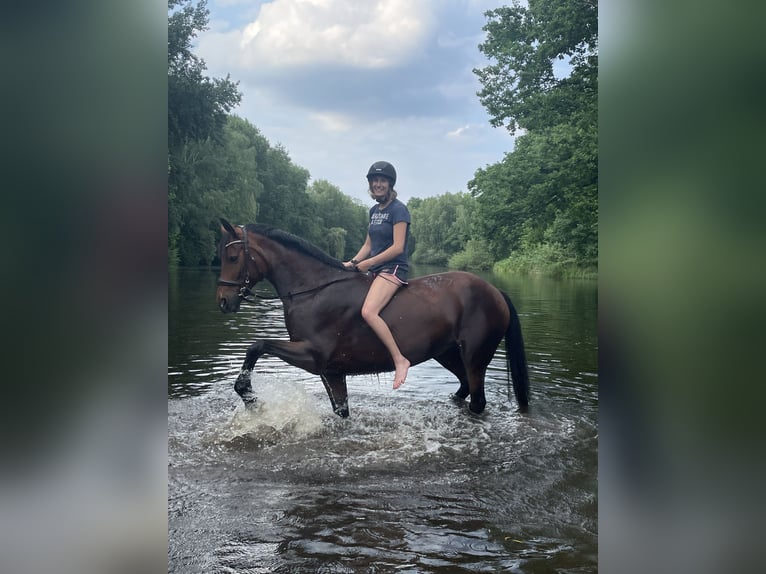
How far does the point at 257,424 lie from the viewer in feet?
17.9

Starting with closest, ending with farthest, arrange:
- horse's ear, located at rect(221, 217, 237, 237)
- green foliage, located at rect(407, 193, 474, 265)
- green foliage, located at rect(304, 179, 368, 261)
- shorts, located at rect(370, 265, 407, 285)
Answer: horse's ear, located at rect(221, 217, 237, 237)
shorts, located at rect(370, 265, 407, 285)
green foliage, located at rect(407, 193, 474, 265)
green foliage, located at rect(304, 179, 368, 261)

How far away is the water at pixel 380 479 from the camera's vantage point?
10.3ft

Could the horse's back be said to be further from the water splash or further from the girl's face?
the water splash

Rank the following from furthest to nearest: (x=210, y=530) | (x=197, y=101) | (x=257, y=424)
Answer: (x=197, y=101) → (x=257, y=424) → (x=210, y=530)

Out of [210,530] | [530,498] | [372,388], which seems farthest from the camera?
[372,388]

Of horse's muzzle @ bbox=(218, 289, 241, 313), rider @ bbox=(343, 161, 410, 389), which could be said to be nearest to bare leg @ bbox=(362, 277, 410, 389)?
rider @ bbox=(343, 161, 410, 389)

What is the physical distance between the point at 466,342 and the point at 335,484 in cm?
242

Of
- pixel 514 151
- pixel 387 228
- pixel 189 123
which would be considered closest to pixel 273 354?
pixel 387 228

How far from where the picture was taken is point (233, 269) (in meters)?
5.58

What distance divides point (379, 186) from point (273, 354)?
1.88 metres

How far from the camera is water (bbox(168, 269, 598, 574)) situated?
3.13 metres
